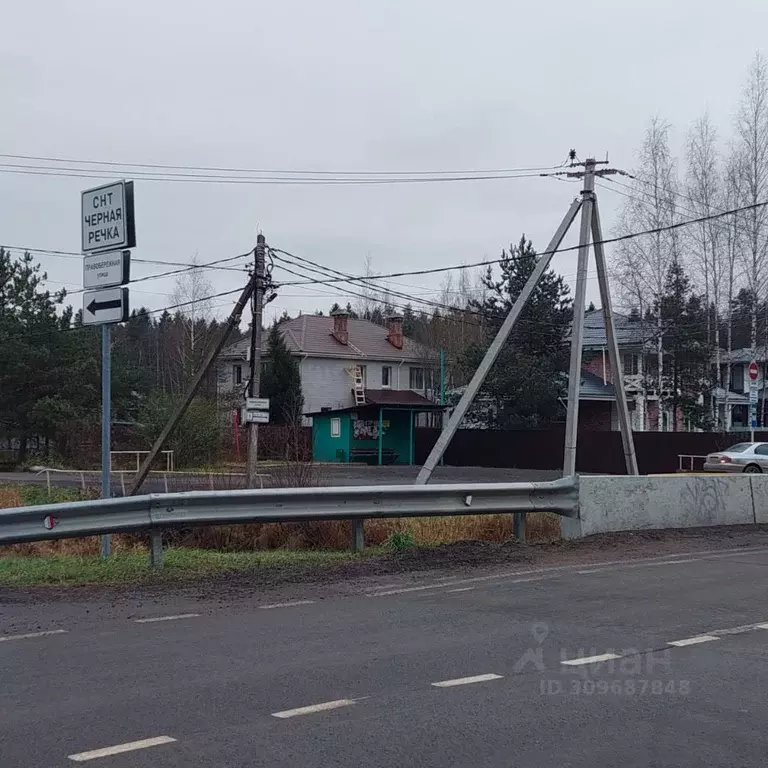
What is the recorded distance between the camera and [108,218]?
11008 millimetres

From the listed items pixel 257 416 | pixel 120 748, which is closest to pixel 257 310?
pixel 257 416

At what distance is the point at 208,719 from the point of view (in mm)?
5297

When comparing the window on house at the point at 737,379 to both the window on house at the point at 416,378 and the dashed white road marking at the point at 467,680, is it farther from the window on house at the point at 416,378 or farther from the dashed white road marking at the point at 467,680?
the dashed white road marking at the point at 467,680

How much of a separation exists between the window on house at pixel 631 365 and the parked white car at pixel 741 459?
15965mm

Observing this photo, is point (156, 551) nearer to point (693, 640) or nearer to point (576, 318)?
point (693, 640)

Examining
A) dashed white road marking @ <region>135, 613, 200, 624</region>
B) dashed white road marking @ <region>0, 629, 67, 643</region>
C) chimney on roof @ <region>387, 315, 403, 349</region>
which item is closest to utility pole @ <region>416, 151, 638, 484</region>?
dashed white road marking @ <region>135, 613, 200, 624</region>

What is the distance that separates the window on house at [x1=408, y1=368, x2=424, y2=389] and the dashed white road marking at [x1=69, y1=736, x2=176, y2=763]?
196 feet

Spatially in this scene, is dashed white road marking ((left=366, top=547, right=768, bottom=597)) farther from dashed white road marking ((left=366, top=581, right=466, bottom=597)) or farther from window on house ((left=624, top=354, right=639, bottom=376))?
window on house ((left=624, top=354, right=639, bottom=376))

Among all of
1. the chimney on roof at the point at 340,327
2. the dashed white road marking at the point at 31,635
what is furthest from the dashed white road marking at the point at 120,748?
the chimney on roof at the point at 340,327

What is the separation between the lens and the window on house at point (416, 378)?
2547 inches

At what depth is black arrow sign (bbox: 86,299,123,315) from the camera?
10.9m

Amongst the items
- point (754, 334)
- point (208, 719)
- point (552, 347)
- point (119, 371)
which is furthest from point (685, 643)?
point (119, 371)

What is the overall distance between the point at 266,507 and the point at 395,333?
5391 centimetres

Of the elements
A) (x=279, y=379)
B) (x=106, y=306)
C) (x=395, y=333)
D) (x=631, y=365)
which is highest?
(x=395, y=333)
